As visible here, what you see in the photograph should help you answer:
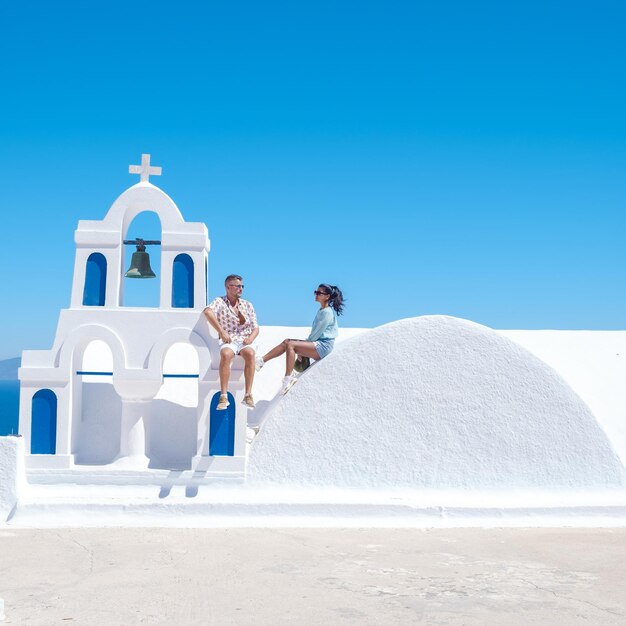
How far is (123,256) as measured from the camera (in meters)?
9.15

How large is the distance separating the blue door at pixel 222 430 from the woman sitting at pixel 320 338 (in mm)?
725

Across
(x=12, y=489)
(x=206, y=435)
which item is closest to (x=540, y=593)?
(x=206, y=435)

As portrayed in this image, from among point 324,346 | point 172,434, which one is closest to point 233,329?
point 324,346

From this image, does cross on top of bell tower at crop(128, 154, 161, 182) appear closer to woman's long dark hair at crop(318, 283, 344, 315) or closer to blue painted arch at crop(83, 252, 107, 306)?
blue painted arch at crop(83, 252, 107, 306)

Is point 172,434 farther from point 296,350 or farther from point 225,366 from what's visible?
point 296,350

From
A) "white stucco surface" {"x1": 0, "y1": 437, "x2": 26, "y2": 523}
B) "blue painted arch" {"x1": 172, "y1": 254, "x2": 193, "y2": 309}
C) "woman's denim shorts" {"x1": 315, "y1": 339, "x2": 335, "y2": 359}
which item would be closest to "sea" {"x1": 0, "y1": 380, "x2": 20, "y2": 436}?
"white stucco surface" {"x1": 0, "y1": 437, "x2": 26, "y2": 523}

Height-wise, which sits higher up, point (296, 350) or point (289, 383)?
point (296, 350)

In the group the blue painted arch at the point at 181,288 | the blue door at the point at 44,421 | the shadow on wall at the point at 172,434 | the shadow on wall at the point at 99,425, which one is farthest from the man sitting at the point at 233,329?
the blue door at the point at 44,421

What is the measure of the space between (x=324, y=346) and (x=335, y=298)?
65cm

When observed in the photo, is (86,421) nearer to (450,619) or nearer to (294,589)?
(294,589)

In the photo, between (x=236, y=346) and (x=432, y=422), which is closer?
(x=236, y=346)

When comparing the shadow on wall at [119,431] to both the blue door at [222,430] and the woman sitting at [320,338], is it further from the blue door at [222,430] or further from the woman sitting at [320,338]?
the woman sitting at [320,338]

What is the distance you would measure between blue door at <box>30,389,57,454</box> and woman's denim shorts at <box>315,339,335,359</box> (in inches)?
116

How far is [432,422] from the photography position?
8727mm
